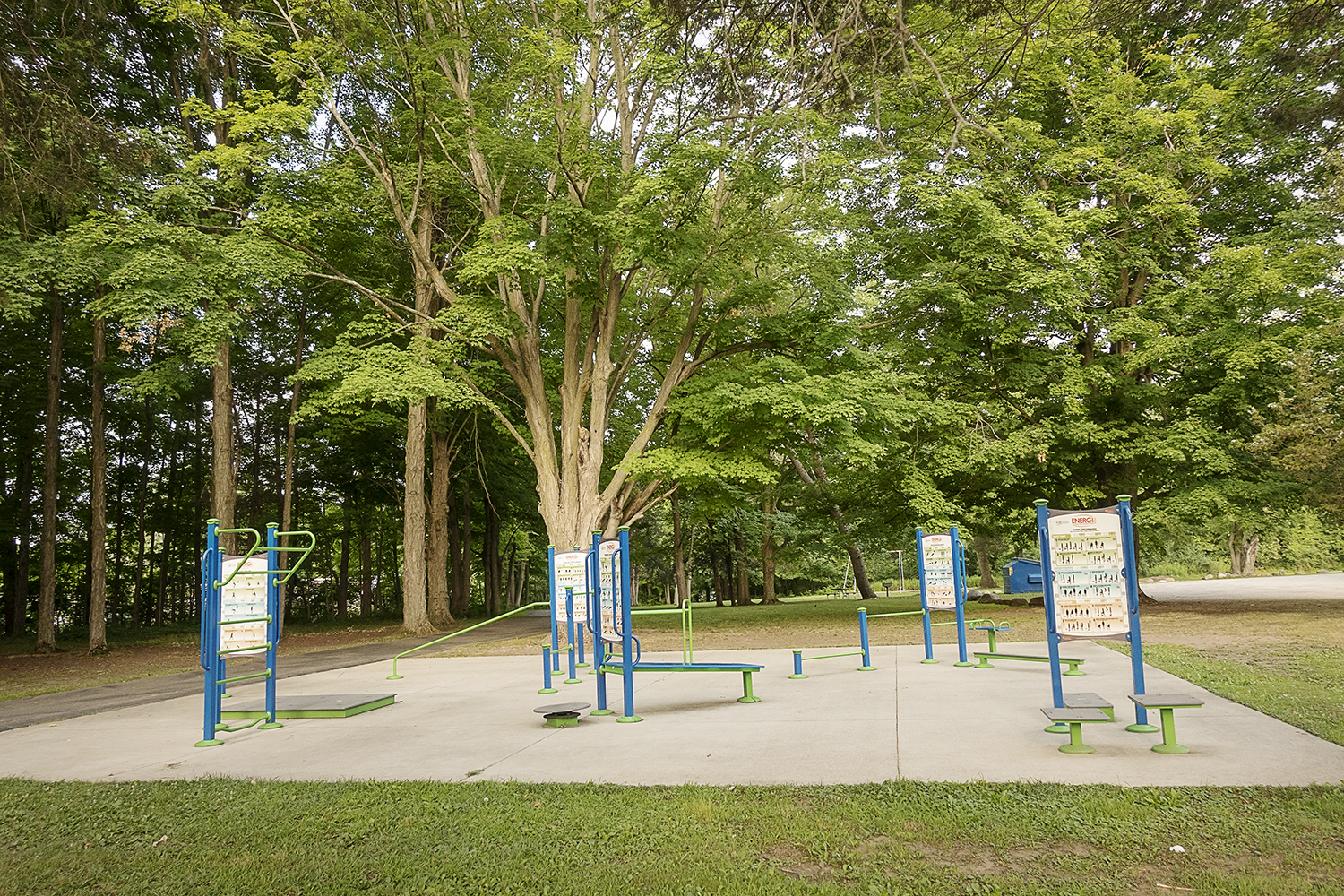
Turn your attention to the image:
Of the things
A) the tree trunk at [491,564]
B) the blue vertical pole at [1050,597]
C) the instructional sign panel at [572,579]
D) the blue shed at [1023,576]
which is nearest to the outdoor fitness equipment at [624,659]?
the instructional sign panel at [572,579]

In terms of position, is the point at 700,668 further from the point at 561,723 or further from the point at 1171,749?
the point at 1171,749

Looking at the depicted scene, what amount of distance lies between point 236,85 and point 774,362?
573 inches

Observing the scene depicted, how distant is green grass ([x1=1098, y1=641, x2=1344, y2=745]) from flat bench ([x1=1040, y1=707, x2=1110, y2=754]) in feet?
5.14

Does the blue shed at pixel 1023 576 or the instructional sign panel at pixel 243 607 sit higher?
the instructional sign panel at pixel 243 607

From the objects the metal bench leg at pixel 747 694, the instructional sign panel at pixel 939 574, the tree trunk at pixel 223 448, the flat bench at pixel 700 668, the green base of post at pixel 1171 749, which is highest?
the tree trunk at pixel 223 448

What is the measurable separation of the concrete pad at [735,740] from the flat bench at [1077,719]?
0.40 feet

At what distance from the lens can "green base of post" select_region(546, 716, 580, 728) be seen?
794 centimetres

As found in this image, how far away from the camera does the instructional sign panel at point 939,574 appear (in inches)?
482

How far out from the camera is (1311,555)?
53.1m

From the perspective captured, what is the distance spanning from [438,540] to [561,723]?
18.5m

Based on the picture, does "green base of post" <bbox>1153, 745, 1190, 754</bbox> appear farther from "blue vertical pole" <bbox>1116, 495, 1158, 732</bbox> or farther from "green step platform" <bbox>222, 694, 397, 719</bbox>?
A: "green step platform" <bbox>222, 694, 397, 719</bbox>

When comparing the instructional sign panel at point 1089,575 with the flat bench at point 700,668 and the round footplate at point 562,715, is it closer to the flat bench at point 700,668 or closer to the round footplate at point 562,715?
the flat bench at point 700,668

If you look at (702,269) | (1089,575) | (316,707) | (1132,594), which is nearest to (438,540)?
(702,269)

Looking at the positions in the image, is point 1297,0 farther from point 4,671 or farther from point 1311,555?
point 1311,555
